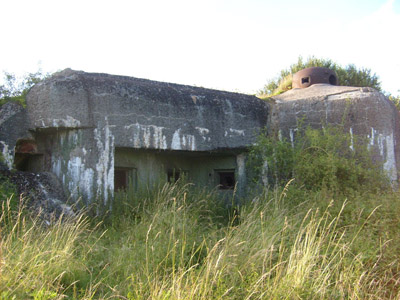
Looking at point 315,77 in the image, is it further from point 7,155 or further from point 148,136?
point 7,155

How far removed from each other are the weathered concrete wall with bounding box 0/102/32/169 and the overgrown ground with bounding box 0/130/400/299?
29.9 inches

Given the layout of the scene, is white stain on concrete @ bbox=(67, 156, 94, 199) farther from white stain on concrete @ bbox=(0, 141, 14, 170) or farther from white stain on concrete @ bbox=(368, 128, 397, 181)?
white stain on concrete @ bbox=(368, 128, 397, 181)

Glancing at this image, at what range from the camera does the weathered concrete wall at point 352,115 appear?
604cm

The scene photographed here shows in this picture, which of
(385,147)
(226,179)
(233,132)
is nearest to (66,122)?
(233,132)

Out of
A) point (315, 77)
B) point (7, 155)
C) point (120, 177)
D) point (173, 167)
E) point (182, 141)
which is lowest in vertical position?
point (120, 177)

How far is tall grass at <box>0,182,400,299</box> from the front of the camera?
109 inches

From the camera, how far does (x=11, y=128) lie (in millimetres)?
4953

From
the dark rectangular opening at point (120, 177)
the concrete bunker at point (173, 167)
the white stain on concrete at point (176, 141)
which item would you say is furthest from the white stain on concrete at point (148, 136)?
the dark rectangular opening at point (120, 177)

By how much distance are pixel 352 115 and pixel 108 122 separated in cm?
366

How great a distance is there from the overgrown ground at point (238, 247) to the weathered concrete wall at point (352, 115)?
1.40 ft

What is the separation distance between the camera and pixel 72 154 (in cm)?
496

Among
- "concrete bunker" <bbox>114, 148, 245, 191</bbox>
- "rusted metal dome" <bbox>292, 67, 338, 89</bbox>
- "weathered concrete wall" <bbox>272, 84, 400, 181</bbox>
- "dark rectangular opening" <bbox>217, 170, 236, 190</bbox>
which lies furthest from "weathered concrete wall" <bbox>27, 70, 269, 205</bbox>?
"rusted metal dome" <bbox>292, 67, 338, 89</bbox>

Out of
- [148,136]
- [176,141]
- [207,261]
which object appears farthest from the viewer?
[176,141]

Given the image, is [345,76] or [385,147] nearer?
[385,147]
